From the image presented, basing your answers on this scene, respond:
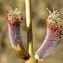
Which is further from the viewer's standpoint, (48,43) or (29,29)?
(48,43)

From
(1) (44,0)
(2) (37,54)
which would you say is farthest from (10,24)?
(1) (44,0)

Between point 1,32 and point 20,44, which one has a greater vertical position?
point 20,44

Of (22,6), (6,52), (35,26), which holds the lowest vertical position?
(6,52)

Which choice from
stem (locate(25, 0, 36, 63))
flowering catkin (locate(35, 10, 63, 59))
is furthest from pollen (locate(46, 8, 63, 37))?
stem (locate(25, 0, 36, 63))

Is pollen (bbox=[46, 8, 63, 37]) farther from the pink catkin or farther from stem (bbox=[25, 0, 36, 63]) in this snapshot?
stem (bbox=[25, 0, 36, 63])

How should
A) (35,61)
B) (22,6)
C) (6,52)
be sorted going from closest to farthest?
(35,61) < (22,6) < (6,52)

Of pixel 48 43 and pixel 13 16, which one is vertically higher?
pixel 13 16

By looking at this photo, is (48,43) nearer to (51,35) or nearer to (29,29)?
(51,35)

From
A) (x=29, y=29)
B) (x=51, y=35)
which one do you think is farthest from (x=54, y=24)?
(x=29, y=29)

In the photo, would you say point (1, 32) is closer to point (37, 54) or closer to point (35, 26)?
point (35, 26)
